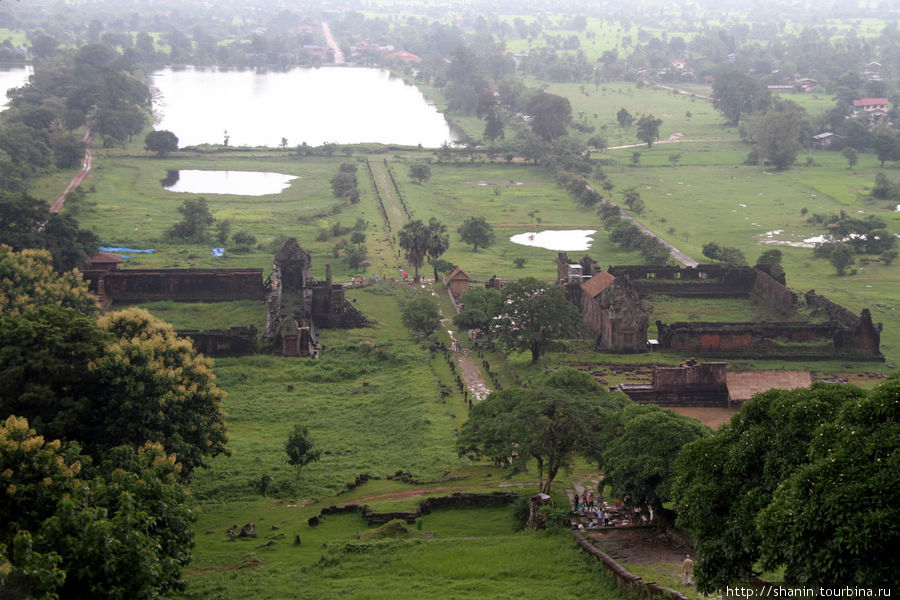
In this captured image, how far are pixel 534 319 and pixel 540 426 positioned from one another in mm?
16051

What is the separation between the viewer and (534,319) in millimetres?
43031

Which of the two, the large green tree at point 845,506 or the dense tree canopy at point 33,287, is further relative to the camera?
the dense tree canopy at point 33,287

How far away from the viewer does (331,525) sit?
27.0 meters

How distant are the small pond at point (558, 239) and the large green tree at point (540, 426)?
115ft

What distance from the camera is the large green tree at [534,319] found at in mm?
42938

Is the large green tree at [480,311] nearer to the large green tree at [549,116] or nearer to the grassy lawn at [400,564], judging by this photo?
the grassy lawn at [400,564]

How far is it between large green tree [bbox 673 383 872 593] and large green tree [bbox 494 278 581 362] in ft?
76.1

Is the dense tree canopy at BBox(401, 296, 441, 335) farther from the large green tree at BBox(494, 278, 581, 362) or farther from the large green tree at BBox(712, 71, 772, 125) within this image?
the large green tree at BBox(712, 71, 772, 125)

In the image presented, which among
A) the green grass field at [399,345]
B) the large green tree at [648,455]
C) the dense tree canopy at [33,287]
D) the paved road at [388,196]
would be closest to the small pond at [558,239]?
the green grass field at [399,345]

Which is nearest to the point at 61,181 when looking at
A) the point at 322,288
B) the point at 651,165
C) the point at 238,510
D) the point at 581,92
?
the point at 322,288

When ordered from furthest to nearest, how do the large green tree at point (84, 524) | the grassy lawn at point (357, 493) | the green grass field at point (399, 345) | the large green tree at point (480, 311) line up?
1. the large green tree at point (480, 311)
2. the green grass field at point (399, 345)
3. the grassy lawn at point (357, 493)
4. the large green tree at point (84, 524)

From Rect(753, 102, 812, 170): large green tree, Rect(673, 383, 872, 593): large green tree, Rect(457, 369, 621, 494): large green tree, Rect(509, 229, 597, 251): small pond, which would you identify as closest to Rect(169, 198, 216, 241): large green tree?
Rect(509, 229, 597, 251): small pond

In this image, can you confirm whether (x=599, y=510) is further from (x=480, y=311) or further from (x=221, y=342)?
(x=221, y=342)

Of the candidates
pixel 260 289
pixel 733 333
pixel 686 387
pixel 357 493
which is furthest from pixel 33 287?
pixel 733 333
